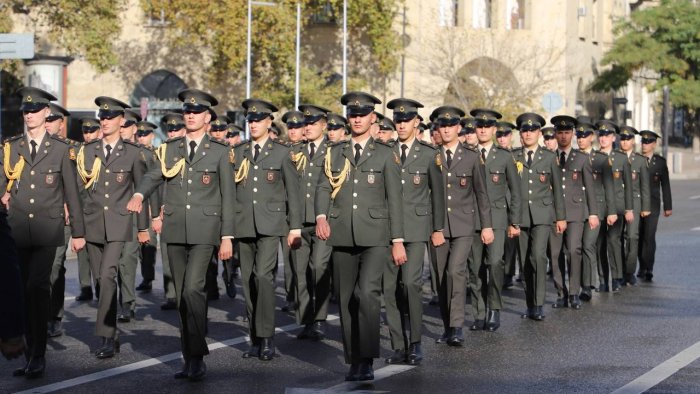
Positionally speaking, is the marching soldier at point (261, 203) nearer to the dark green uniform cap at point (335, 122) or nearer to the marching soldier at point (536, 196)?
the dark green uniform cap at point (335, 122)

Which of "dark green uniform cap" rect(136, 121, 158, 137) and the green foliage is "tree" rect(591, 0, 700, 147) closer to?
the green foliage

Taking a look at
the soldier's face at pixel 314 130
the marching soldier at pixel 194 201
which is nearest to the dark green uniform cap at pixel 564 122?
the soldier's face at pixel 314 130

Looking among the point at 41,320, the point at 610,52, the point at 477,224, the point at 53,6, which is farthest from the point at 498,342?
the point at 610,52

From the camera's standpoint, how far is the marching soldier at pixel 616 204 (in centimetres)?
1791

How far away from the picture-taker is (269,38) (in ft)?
166

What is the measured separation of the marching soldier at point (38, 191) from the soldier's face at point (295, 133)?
394 centimetres

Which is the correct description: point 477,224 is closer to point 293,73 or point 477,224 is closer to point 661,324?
point 661,324

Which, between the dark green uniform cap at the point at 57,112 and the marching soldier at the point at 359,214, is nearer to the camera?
the marching soldier at the point at 359,214

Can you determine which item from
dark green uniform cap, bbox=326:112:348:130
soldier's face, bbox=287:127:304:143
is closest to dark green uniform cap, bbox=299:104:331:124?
soldier's face, bbox=287:127:304:143

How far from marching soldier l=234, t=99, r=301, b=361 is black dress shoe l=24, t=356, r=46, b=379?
1.96m

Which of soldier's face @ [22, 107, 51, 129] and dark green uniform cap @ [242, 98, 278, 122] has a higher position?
dark green uniform cap @ [242, 98, 278, 122]

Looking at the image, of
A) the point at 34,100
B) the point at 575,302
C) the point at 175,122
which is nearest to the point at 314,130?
the point at 175,122

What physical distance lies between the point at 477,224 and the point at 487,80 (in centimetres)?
4504

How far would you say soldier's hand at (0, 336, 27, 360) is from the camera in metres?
5.55
